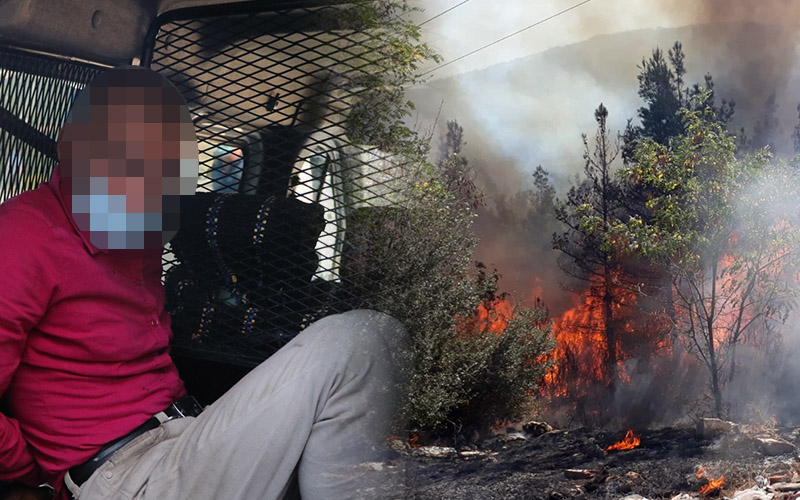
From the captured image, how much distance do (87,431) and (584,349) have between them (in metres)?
1.90

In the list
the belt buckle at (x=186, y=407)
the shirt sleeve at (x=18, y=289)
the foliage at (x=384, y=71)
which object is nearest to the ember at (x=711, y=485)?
the foliage at (x=384, y=71)

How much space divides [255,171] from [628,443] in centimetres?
177

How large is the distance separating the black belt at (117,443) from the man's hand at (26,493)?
3.2 inches

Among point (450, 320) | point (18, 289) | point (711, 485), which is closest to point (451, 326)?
point (450, 320)

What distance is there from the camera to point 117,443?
1.22 meters

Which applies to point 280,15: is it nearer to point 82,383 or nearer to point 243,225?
point 243,225

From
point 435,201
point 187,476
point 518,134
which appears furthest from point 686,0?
point 187,476

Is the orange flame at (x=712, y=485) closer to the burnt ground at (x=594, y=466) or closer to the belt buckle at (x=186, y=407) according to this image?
the burnt ground at (x=594, y=466)

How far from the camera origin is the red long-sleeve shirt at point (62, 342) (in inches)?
41.2

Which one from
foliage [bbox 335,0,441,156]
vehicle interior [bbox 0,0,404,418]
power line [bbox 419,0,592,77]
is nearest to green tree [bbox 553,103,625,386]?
power line [bbox 419,0,592,77]

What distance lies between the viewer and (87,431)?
3.92 feet

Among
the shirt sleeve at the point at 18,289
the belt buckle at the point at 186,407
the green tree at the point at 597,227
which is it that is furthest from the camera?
the green tree at the point at 597,227

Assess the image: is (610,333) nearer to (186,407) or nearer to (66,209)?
(186,407)

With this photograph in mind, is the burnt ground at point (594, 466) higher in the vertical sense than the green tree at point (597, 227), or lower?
→ lower
